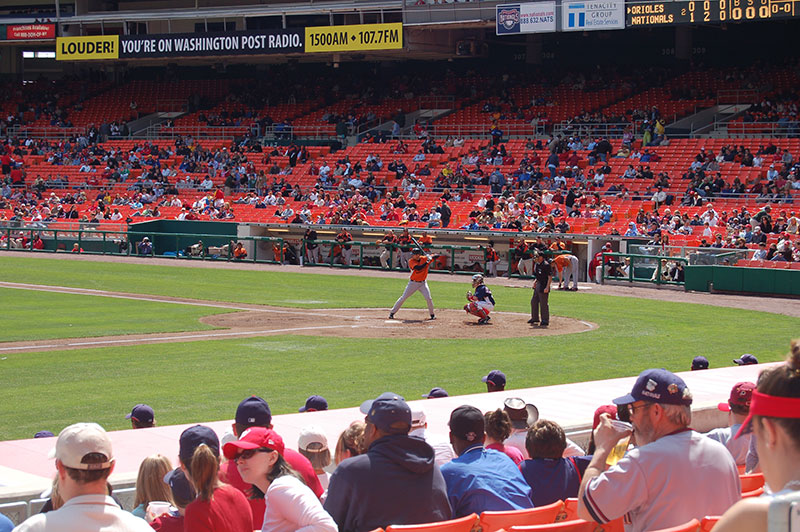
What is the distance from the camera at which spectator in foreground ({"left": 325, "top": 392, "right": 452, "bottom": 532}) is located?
16.5 feet

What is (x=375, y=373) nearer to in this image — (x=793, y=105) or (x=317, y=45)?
(x=793, y=105)

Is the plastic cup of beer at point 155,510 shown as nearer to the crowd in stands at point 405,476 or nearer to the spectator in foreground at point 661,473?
the crowd in stands at point 405,476

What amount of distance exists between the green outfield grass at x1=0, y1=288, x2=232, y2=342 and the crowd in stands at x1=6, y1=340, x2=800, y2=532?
13406mm

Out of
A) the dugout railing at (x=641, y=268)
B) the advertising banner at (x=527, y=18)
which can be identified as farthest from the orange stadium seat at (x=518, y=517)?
the advertising banner at (x=527, y=18)

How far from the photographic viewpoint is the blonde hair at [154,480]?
5.45 meters

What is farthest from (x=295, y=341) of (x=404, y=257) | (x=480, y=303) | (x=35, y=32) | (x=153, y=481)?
→ (x=35, y=32)

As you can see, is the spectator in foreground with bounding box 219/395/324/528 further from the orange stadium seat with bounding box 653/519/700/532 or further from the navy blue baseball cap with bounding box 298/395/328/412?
the navy blue baseball cap with bounding box 298/395/328/412

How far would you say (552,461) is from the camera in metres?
5.89

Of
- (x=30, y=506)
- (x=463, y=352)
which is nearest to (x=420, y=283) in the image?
(x=463, y=352)

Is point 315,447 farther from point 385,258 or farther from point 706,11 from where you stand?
point 706,11

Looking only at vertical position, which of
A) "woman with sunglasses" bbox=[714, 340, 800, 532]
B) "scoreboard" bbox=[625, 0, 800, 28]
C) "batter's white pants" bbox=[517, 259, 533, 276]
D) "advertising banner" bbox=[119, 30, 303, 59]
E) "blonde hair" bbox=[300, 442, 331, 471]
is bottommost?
"batter's white pants" bbox=[517, 259, 533, 276]

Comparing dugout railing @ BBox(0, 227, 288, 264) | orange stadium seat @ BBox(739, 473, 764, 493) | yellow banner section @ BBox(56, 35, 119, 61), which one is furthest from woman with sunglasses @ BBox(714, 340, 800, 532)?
yellow banner section @ BBox(56, 35, 119, 61)

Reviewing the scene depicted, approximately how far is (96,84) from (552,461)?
5812 cm

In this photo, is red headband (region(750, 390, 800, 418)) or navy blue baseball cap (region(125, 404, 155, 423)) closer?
red headband (region(750, 390, 800, 418))
